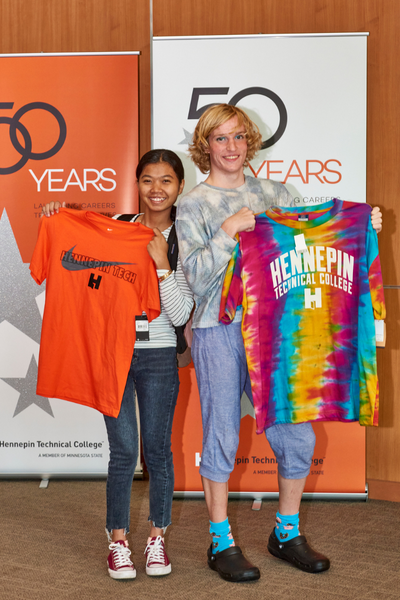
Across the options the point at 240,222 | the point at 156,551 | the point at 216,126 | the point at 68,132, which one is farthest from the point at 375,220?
the point at 68,132

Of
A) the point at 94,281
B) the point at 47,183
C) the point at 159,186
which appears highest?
the point at 47,183

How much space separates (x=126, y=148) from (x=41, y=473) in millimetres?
1939

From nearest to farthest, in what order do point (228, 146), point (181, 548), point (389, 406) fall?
1. point (228, 146)
2. point (181, 548)
3. point (389, 406)

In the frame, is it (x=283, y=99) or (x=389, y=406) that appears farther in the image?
(x=389, y=406)

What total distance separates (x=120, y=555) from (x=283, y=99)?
2.32m

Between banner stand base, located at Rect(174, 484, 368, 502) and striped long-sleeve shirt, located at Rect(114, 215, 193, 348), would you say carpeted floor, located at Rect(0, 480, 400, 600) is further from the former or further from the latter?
striped long-sleeve shirt, located at Rect(114, 215, 193, 348)

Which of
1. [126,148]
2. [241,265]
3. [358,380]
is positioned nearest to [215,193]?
[241,265]

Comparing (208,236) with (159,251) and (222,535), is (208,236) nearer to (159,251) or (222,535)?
(159,251)

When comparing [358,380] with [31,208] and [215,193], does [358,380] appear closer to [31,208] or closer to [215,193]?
[215,193]

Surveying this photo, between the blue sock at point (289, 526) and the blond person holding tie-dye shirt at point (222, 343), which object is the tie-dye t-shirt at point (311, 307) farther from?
the blue sock at point (289, 526)

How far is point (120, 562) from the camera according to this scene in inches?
81.7

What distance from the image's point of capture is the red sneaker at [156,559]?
82.3 inches

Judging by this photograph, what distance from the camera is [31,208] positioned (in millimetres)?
3297

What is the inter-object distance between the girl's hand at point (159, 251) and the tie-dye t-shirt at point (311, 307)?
23 centimetres
